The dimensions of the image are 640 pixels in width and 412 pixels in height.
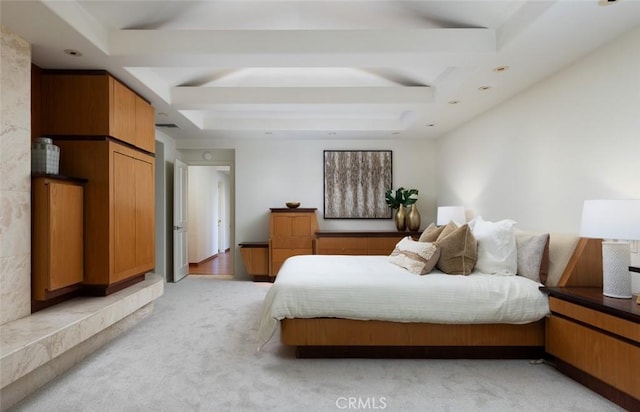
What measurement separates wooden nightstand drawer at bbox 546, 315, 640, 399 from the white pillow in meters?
0.52

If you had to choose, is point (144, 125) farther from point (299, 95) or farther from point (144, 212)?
point (299, 95)

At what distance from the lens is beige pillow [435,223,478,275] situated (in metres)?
2.96

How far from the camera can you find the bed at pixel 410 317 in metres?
2.53

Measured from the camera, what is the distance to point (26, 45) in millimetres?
2490

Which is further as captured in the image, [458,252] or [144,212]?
[144,212]

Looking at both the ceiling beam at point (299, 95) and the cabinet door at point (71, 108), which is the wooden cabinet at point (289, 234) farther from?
the cabinet door at point (71, 108)

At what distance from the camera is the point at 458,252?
3.00 m

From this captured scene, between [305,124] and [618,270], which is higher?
[305,124]

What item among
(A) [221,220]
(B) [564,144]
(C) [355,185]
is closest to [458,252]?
(B) [564,144]

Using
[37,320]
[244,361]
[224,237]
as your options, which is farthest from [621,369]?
[224,237]

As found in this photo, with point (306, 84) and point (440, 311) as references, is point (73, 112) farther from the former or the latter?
point (440, 311)

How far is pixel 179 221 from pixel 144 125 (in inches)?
94.4

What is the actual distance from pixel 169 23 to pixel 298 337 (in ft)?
8.80

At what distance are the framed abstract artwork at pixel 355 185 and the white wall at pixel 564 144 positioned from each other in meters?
1.73
